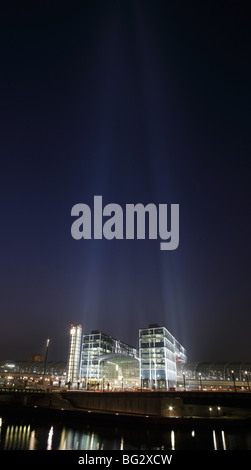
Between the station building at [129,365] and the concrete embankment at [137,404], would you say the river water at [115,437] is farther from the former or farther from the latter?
the station building at [129,365]

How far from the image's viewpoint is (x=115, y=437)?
40812mm

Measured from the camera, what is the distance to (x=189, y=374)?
551 ft

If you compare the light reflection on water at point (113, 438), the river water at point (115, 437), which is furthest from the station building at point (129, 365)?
the light reflection on water at point (113, 438)

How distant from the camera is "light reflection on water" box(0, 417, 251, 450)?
3619cm

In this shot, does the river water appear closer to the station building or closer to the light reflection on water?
the light reflection on water

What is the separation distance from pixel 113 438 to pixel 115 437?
25.6 inches

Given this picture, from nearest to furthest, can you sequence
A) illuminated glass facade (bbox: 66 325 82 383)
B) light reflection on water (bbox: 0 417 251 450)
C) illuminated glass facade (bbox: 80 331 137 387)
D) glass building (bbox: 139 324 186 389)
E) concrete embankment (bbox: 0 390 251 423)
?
light reflection on water (bbox: 0 417 251 450), concrete embankment (bbox: 0 390 251 423), glass building (bbox: 139 324 186 389), illuminated glass facade (bbox: 66 325 82 383), illuminated glass facade (bbox: 80 331 137 387)

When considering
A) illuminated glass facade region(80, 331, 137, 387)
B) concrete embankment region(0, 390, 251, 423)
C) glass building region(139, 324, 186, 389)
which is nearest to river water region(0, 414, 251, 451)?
concrete embankment region(0, 390, 251, 423)

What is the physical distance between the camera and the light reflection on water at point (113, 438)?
1425 inches

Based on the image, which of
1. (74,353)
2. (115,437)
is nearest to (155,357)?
(74,353)

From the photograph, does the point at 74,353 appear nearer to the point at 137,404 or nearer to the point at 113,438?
the point at 137,404

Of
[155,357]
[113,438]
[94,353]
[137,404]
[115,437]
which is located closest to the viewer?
[113,438]

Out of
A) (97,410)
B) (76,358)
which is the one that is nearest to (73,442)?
(97,410)
